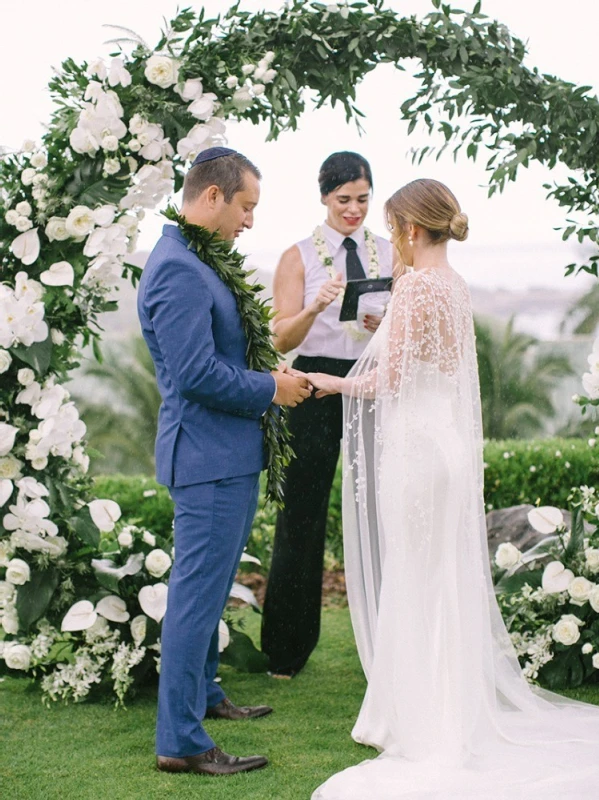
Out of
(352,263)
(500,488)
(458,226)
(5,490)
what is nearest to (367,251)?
(352,263)

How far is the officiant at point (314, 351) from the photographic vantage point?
4.42 meters

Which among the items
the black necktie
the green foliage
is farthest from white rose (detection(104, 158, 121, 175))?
the green foliage

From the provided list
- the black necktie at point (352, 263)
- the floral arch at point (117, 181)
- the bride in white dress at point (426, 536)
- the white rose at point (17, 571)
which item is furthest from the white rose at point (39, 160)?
the white rose at point (17, 571)

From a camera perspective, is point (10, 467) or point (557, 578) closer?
point (10, 467)

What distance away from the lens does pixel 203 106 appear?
4.09 meters

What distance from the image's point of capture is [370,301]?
4.27 m

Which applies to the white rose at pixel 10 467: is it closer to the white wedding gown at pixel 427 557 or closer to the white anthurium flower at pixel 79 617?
the white anthurium flower at pixel 79 617

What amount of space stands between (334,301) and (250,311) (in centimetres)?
112

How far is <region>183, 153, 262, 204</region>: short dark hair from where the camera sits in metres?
3.37

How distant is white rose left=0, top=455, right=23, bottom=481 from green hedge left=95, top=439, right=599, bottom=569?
267cm

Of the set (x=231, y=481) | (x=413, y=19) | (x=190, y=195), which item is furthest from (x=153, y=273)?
(x=413, y=19)

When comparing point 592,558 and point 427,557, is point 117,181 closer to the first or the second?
point 427,557

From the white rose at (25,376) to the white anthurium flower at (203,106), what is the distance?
4.04ft

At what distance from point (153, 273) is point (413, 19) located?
70.6 inches
